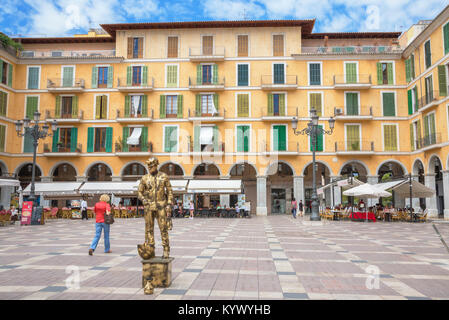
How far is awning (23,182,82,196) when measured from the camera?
27.4 m

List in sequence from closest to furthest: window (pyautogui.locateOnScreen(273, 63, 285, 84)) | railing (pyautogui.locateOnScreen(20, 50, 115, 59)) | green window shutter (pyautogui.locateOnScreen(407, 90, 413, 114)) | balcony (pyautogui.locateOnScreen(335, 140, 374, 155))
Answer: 1. balcony (pyautogui.locateOnScreen(335, 140, 374, 155))
2. green window shutter (pyautogui.locateOnScreen(407, 90, 413, 114))
3. window (pyautogui.locateOnScreen(273, 63, 285, 84))
4. railing (pyautogui.locateOnScreen(20, 50, 115, 59))

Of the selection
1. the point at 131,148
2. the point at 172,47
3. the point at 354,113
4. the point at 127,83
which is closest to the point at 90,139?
the point at 131,148

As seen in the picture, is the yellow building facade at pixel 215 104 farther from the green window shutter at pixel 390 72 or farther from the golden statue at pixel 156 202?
the golden statue at pixel 156 202

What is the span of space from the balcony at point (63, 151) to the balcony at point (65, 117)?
1.97 meters

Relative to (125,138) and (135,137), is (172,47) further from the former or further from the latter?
(125,138)

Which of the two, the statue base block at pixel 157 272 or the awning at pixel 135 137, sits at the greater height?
the awning at pixel 135 137

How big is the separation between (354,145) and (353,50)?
8.22 m

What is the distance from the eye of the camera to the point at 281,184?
33906mm

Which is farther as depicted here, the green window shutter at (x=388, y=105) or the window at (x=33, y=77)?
the window at (x=33, y=77)

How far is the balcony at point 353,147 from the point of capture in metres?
29.5

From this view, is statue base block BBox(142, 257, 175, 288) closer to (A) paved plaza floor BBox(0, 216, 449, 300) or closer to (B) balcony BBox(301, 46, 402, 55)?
(A) paved plaza floor BBox(0, 216, 449, 300)

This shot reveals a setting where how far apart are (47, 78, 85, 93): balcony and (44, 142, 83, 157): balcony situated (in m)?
4.57

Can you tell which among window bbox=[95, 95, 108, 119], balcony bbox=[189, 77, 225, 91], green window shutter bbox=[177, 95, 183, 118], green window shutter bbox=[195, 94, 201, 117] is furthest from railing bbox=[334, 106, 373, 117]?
window bbox=[95, 95, 108, 119]

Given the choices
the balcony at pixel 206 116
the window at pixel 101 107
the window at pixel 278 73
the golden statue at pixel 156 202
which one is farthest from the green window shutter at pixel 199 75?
the golden statue at pixel 156 202
